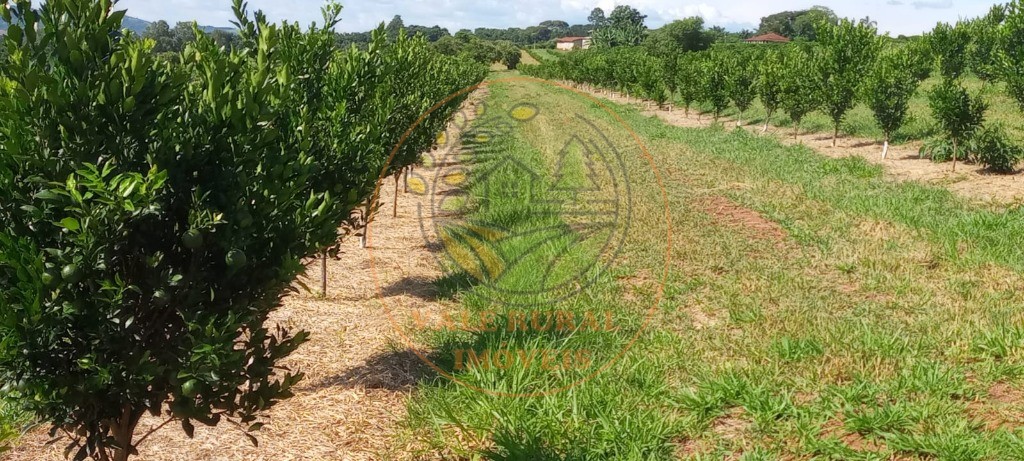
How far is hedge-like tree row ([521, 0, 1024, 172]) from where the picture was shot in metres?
16.2

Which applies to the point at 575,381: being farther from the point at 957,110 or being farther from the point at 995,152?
the point at 957,110

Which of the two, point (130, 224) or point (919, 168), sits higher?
point (130, 224)

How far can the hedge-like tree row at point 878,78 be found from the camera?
53.1 ft

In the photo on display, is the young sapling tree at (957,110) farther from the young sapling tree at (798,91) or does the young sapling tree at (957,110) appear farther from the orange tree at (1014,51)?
the young sapling tree at (798,91)

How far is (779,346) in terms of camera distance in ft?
19.7

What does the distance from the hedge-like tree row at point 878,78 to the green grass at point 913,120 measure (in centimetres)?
51

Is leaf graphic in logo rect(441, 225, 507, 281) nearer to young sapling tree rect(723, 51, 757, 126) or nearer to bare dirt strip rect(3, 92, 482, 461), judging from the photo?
bare dirt strip rect(3, 92, 482, 461)

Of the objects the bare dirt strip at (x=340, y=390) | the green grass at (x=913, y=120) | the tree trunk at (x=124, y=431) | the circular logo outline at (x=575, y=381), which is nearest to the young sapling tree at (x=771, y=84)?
the green grass at (x=913, y=120)

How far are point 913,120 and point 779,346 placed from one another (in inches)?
833

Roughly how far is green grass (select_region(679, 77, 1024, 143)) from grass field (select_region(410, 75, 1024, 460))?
445 inches

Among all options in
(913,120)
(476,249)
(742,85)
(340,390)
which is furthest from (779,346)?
(742,85)

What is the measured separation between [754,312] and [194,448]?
5.29 m

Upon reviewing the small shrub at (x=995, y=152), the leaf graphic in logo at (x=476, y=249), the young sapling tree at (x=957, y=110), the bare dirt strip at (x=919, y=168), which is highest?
the young sapling tree at (x=957, y=110)

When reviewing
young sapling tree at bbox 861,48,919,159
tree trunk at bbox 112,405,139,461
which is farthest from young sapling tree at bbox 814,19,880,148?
tree trunk at bbox 112,405,139,461
